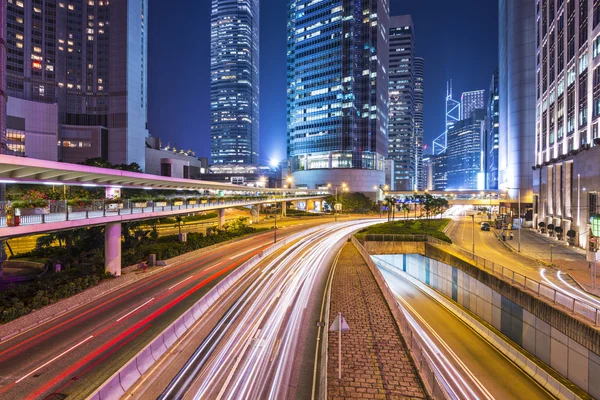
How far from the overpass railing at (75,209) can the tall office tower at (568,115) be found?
4044 cm

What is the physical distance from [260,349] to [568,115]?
56.1m

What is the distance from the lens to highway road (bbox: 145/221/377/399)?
12.1 m

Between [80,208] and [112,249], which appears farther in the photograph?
[112,249]

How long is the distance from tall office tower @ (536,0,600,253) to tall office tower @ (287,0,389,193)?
216 ft

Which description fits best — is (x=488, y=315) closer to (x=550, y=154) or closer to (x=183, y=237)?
(x=183, y=237)

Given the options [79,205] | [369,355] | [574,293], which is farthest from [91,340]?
[574,293]

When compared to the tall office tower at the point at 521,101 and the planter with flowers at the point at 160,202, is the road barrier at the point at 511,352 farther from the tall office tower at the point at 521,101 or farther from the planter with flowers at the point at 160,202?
the tall office tower at the point at 521,101

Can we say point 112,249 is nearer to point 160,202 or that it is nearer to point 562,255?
point 160,202

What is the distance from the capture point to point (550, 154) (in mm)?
55375

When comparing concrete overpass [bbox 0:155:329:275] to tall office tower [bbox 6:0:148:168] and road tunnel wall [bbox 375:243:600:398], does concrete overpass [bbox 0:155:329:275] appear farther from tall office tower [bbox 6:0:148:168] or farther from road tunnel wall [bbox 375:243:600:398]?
tall office tower [bbox 6:0:148:168]

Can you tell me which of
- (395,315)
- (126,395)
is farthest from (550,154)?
(126,395)

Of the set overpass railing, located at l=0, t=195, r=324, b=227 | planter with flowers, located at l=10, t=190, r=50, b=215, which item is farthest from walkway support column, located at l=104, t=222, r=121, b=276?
planter with flowers, located at l=10, t=190, r=50, b=215

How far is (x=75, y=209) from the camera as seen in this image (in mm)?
21797

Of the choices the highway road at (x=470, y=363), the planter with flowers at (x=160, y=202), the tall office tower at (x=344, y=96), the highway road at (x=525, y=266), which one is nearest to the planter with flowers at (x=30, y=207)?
the planter with flowers at (x=160, y=202)
